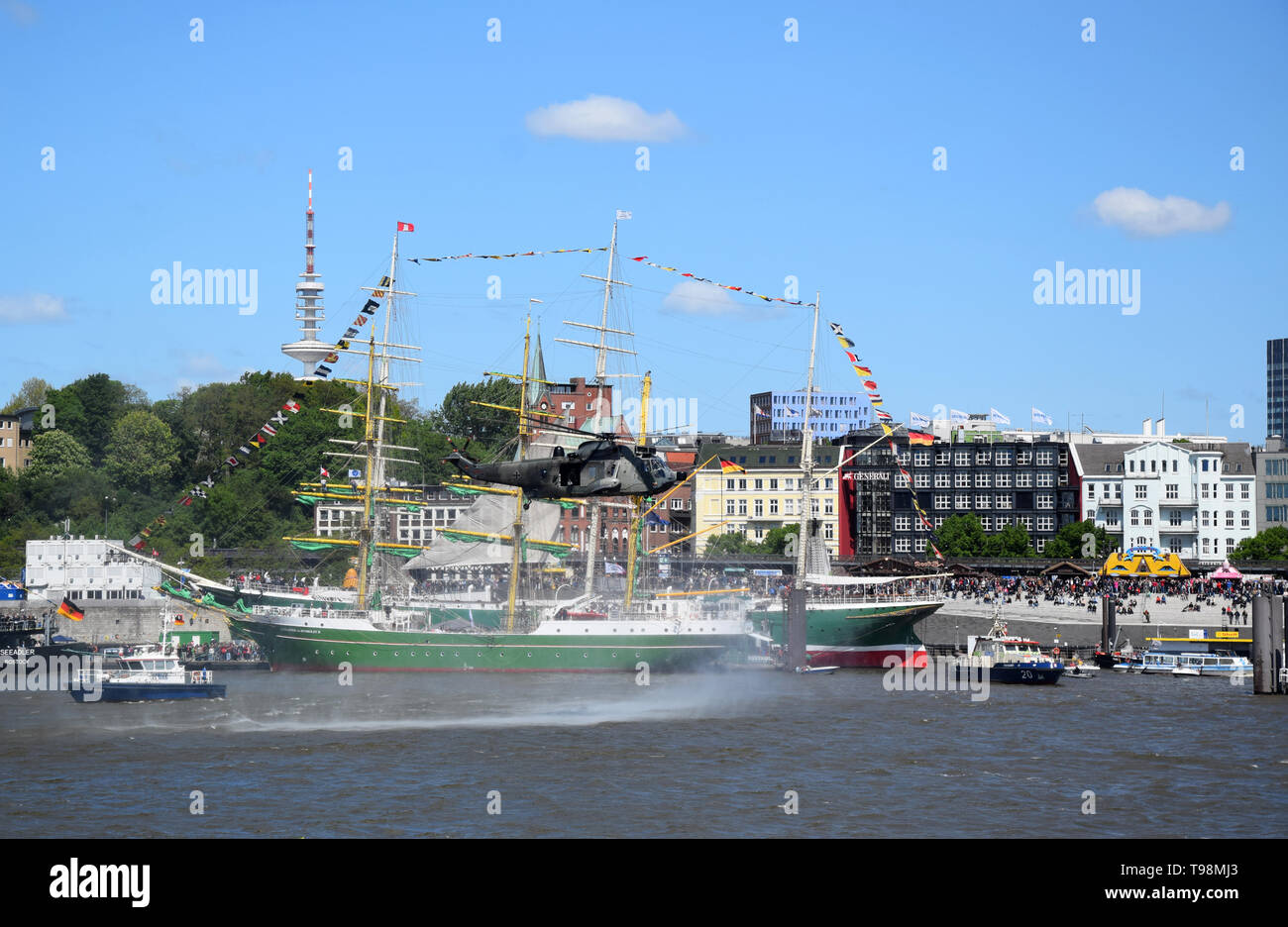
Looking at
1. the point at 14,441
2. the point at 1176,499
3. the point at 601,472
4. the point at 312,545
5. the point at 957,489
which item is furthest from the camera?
the point at 14,441

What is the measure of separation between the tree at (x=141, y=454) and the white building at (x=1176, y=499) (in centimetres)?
7554

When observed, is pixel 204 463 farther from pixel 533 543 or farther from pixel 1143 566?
pixel 1143 566

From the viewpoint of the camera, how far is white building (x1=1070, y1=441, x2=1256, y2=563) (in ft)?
379

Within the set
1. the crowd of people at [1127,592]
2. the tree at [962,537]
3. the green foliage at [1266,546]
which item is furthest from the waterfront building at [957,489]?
the crowd of people at [1127,592]

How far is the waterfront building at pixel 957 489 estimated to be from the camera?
120688 millimetres

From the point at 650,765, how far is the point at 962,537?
7582cm

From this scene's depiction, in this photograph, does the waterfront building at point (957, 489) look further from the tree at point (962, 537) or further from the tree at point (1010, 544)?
the tree at point (1010, 544)

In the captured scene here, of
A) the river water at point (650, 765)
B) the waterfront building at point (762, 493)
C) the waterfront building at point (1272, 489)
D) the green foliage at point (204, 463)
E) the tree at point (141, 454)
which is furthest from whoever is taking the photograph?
the waterfront building at point (762, 493)

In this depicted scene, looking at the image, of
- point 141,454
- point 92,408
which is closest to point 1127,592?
point 141,454

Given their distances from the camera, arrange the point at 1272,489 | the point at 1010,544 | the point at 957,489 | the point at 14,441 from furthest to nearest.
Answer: the point at 14,441 → the point at 957,489 → the point at 1272,489 → the point at 1010,544

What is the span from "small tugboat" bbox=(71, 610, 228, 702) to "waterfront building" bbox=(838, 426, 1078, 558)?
6907 centimetres

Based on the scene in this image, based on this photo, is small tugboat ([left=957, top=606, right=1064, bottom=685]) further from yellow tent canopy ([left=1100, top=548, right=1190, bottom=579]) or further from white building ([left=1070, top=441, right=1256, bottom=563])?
white building ([left=1070, top=441, right=1256, bottom=563])

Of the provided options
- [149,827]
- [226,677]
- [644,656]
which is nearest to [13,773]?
[149,827]

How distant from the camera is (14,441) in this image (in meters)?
144
